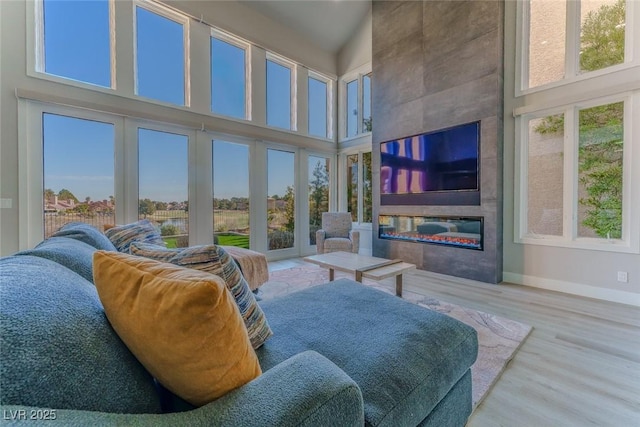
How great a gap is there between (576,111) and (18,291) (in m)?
4.65

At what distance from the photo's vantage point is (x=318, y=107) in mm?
5914

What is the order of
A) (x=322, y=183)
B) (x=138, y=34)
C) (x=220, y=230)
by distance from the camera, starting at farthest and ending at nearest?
(x=322, y=183), (x=220, y=230), (x=138, y=34)

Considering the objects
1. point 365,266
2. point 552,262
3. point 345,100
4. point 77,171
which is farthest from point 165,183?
point 552,262

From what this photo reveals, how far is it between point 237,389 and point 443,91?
14.7 ft

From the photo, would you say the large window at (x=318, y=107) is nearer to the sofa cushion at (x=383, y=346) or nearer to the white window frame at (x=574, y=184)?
the white window frame at (x=574, y=184)

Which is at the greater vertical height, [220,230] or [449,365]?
[220,230]

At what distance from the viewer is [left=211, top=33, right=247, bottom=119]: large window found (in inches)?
175

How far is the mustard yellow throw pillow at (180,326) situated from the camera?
23.7 inches

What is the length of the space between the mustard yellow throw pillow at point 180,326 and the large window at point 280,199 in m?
4.35

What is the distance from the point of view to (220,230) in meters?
4.47


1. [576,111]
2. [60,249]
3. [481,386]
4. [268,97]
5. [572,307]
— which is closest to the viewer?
[60,249]

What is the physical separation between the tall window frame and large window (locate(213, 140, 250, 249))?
4.06 meters

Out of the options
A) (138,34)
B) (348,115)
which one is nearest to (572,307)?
(348,115)

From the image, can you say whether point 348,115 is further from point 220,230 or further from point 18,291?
point 18,291
